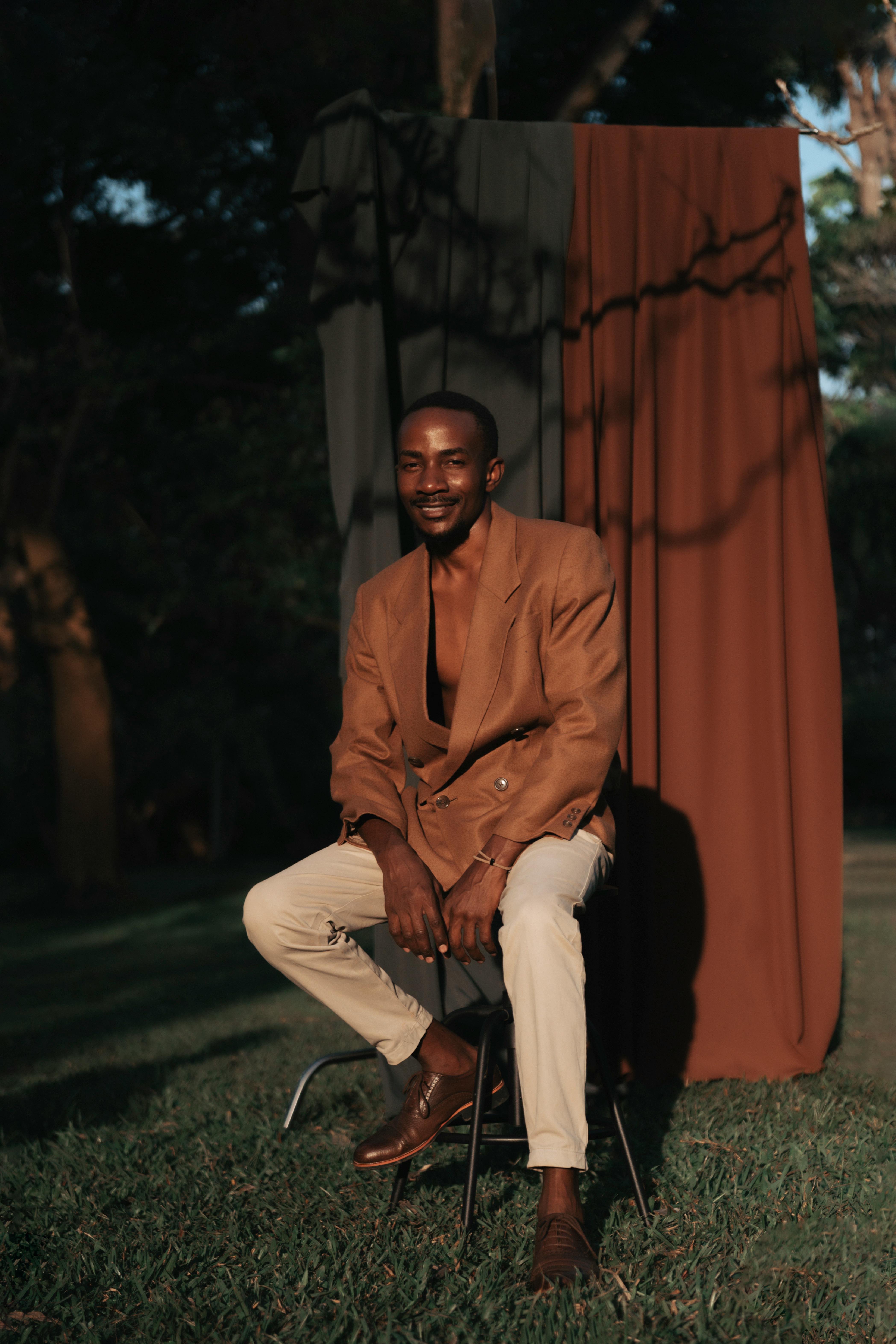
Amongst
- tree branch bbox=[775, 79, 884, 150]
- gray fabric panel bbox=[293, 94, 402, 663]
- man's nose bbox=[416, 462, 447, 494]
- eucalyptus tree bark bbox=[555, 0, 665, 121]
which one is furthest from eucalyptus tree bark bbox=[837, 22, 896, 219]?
man's nose bbox=[416, 462, 447, 494]

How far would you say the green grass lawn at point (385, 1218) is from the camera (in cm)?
192

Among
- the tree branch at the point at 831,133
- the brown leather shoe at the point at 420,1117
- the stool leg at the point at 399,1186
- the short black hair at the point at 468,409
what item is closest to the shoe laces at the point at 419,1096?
the brown leather shoe at the point at 420,1117

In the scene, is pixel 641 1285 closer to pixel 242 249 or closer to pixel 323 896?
pixel 323 896

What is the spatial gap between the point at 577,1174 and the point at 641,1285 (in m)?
0.20

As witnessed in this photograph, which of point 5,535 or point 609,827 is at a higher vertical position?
point 5,535

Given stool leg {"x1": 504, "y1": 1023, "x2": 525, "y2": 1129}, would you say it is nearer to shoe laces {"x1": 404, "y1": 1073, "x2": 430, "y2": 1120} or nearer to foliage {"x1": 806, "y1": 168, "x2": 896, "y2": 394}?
shoe laces {"x1": 404, "y1": 1073, "x2": 430, "y2": 1120}

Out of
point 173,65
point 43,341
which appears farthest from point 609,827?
point 43,341

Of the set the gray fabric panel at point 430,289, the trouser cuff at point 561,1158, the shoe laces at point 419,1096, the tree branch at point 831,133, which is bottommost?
the shoe laces at point 419,1096

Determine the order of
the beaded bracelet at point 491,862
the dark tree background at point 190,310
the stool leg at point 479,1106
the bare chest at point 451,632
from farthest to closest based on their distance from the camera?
1. the dark tree background at point 190,310
2. the bare chest at point 451,632
3. the beaded bracelet at point 491,862
4. the stool leg at point 479,1106

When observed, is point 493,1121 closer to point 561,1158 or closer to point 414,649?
point 561,1158

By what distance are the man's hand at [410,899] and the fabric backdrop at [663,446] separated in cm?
111

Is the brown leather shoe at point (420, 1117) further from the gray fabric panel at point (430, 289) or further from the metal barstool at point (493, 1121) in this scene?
the gray fabric panel at point (430, 289)

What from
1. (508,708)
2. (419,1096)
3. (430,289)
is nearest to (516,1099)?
(419,1096)

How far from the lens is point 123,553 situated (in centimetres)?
938
